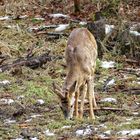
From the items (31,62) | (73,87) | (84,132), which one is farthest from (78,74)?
(31,62)

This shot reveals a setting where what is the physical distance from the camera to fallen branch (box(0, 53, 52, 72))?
45.0 ft

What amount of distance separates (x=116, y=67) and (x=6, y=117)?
4621 mm

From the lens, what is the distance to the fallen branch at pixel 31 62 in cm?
1370

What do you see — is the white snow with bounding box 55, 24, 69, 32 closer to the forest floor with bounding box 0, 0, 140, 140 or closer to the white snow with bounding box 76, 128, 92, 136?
the forest floor with bounding box 0, 0, 140, 140

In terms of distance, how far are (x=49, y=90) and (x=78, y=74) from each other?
6.59ft

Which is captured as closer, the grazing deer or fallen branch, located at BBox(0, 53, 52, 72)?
the grazing deer

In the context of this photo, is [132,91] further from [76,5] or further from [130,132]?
[76,5]

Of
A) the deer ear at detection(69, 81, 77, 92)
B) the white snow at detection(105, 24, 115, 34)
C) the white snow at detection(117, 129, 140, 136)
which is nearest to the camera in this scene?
the white snow at detection(117, 129, 140, 136)

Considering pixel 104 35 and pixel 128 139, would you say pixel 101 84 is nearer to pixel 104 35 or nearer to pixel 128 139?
pixel 104 35

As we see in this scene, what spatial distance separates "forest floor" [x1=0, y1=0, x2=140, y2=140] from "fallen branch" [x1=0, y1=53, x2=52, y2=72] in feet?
0.29

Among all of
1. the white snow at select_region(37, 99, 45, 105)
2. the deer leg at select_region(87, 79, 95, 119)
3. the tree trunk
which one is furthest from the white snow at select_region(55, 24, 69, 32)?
the deer leg at select_region(87, 79, 95, 119)

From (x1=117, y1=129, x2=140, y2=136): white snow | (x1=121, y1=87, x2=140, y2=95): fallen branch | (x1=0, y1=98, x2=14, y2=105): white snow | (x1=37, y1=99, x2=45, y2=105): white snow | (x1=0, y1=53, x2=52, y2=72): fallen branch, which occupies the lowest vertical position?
(x1=121, y1=87, x2=140, y2=95): fallen branch

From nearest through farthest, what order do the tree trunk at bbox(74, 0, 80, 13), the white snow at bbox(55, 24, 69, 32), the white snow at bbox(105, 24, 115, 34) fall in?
the white snow at bbox(105, 24, 115, 34) → the white snow at bbox(55, 24, 69, 32) → the tree trunk at bbox(74, 0, 80, 13)

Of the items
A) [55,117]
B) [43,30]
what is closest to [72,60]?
[55,117]
